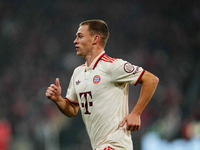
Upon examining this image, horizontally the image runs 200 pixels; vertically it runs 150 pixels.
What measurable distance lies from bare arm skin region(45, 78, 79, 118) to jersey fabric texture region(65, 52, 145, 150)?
279 millimetres

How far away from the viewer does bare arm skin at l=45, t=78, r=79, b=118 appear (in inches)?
156

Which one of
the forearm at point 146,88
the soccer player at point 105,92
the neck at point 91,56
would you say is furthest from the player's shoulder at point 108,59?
the forearm at point 146,88

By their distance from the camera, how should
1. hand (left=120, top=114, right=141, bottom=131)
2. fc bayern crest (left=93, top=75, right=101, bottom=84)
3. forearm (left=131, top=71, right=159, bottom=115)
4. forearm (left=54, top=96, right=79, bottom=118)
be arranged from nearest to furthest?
hand (left=120, top=114, right=141, bottom=131) < forearm (left=131, top=71, right=159, bottom=115) < fc bayern crest (left=93, top=75, right=101, bottom=84) < forearm (left=54, top=96, right=79, bottom=118)

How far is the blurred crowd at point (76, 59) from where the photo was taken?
31.1ft

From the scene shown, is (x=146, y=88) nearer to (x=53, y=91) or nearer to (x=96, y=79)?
(x=96, y=79)

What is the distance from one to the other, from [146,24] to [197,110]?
22.6 feet

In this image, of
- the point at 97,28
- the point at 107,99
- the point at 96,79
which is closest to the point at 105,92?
the point at 107,99

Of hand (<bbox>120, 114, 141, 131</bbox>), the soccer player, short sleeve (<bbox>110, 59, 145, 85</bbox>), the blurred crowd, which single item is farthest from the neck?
the blurred crowd

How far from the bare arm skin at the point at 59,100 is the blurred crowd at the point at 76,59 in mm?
4976

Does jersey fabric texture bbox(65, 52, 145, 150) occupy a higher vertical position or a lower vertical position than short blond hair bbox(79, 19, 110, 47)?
lower

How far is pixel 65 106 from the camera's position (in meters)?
4.21

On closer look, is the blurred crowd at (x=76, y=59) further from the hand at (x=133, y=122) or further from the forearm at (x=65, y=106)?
the hand at (x=133, y=122)

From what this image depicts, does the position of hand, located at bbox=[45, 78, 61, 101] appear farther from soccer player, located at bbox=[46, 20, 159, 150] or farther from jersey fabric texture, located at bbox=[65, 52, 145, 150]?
jersey fabric texture, located at bbox=[65, 52, 145, 150]

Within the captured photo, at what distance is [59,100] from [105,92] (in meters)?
0.67
